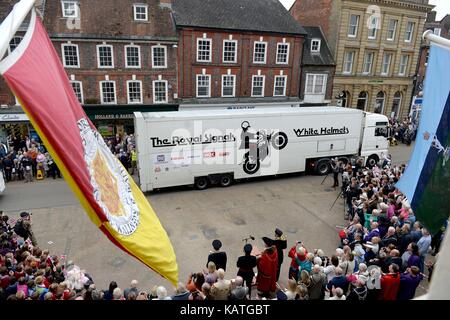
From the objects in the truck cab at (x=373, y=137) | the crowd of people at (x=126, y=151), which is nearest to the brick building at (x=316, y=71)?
the truck cab at (x=373, y=137)

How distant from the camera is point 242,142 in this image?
16.8 m

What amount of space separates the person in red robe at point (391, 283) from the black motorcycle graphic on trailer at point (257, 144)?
10219 mm

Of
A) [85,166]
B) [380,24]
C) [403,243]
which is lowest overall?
[403,243]

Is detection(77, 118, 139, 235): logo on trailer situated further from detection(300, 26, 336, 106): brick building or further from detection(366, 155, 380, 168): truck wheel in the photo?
detection(300, 26, 336, 106): brick building

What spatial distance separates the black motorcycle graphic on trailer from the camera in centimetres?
1680

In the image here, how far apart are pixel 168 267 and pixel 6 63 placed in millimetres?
2947

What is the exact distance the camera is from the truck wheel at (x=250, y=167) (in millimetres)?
17394

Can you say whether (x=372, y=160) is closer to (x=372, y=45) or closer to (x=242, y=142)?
(x=242, y=142)

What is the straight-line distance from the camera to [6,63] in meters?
2.83

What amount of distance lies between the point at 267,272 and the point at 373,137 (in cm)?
1497

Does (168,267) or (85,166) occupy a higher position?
(85,166)

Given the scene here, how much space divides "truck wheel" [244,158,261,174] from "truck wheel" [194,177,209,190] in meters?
2.15
